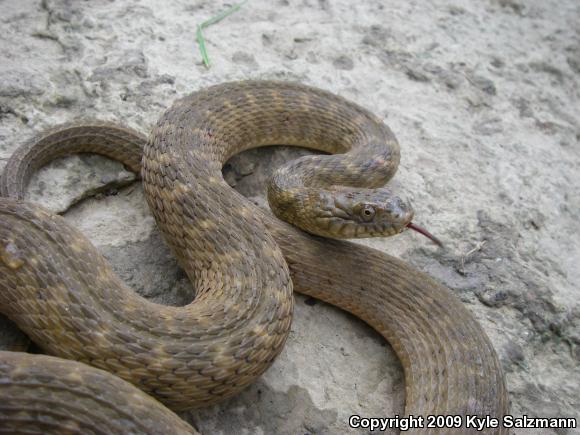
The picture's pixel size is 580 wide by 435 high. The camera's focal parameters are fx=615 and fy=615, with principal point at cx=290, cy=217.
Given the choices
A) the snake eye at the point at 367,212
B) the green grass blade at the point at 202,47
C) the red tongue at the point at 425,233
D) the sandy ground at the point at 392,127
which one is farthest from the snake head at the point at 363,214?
the green grass blade at the point at 202,47

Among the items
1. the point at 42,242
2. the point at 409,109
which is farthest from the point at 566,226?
the point at 42,242

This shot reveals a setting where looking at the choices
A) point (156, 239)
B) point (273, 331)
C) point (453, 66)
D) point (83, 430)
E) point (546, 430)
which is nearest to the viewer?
point (83, 430)

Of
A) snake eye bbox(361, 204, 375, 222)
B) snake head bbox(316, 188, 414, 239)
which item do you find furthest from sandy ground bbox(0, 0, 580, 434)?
snake eye bbox(361, 204, 375, 222)

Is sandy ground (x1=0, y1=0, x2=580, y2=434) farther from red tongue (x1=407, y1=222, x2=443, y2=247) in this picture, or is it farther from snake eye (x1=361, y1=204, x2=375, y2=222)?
snake eye (x1=361, y1=204, x2=375, y2=222)

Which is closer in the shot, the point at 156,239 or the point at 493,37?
the point at 156,239

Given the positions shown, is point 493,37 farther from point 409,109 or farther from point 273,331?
point 273,331

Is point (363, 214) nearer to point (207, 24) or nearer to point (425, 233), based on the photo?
point (425, 233)

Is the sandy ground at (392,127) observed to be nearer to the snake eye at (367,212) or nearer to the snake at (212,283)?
the snake at (212,283)

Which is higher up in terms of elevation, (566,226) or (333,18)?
(333,18)
